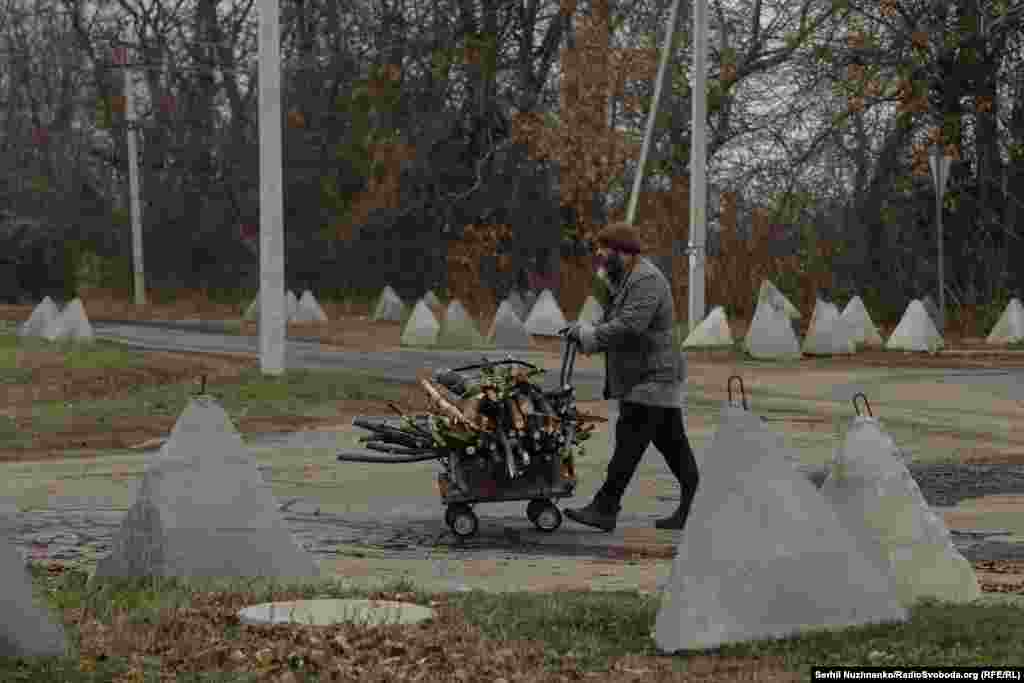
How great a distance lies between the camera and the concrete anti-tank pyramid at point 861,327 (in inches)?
1276


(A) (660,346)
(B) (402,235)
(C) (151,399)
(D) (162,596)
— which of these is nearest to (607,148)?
(B) (402,235)

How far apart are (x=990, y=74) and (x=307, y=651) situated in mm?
31046

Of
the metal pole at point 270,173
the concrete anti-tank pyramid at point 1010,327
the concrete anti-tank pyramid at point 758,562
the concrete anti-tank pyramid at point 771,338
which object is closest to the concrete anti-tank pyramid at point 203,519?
the concrete anti-tank pyramid at point 758,562

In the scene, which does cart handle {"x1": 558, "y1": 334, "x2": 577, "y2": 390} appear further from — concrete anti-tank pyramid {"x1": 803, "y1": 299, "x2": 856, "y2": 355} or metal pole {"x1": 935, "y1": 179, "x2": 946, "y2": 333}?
metal pole {"x1": 935, "y1": 179, "x2": 946, "y2": 333}

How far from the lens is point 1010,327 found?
33062 millimetres

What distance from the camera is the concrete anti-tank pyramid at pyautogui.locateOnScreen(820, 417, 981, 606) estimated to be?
29.9 ft

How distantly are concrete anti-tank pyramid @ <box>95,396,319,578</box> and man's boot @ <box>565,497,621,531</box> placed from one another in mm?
3163

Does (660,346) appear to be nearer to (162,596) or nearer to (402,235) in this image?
(162,596)

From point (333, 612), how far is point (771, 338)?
21530 millimetres

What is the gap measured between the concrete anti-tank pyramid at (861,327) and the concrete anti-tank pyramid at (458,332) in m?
5.55

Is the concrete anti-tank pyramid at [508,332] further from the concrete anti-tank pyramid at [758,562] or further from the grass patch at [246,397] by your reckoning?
the concrete anti-tank pyramid at [758,562]

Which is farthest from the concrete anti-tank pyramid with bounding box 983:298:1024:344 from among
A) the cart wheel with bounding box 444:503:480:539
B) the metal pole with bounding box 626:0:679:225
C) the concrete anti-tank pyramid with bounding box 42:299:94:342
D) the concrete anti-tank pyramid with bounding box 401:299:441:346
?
the cart wheel with bounding box 444:503:480:539

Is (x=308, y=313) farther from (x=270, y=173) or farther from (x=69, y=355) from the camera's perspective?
(x=270, y=173)

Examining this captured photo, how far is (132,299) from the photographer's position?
182 ft
